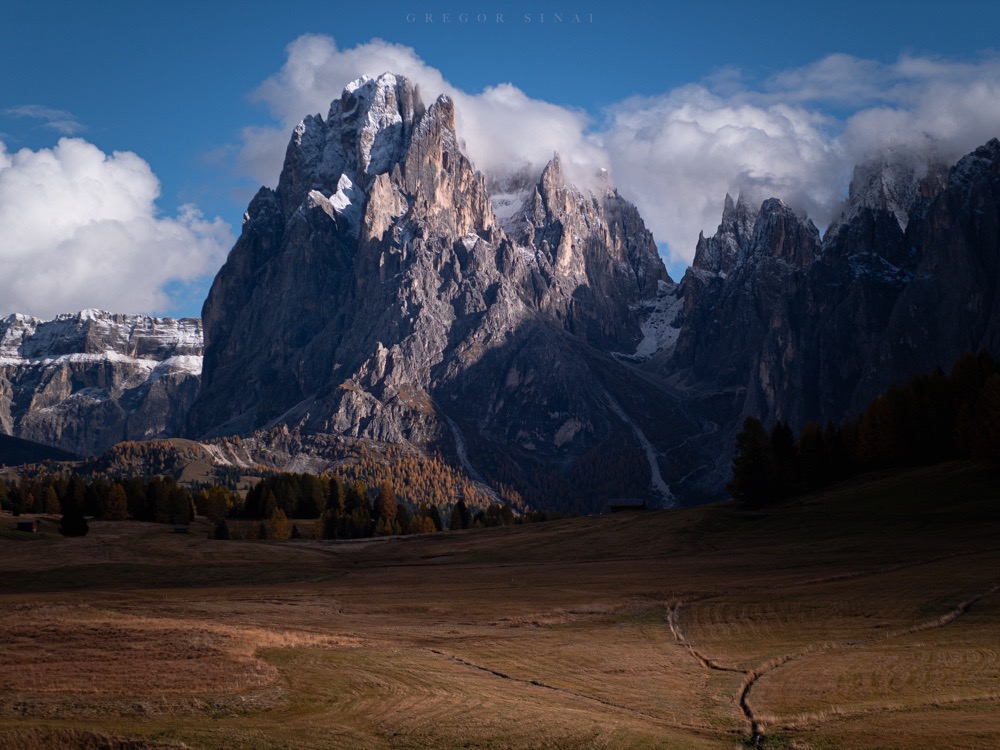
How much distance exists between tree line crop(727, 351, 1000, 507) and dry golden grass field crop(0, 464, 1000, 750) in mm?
29440

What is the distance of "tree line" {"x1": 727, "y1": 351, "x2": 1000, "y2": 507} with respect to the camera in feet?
413

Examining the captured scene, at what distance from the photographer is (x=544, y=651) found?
→ 162 ft

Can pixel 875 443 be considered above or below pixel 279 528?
above

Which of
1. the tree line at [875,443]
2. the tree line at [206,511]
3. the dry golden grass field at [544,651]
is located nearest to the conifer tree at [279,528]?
the tree line at [206,511]

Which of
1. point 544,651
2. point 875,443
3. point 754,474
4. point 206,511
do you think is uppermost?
point 875,443

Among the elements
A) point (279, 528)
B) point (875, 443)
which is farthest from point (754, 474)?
point (279, 528)

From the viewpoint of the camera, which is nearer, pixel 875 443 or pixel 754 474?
pixel 754 474

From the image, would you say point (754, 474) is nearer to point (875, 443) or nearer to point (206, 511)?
point (875, 443)

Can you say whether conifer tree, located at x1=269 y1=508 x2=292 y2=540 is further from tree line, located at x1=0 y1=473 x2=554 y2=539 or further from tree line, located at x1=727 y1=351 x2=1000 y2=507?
tree line, located at x1=727 y1=351 x2=1000 y2=507

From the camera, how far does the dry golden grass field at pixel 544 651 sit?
3288 cm

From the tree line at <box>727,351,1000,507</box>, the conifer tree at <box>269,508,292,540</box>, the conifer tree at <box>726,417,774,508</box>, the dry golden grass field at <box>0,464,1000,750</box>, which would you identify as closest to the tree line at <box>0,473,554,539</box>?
the conifer tree at <box>269,508,292,540</box>

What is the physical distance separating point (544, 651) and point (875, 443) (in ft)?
309

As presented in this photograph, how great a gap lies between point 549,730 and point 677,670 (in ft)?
44.0

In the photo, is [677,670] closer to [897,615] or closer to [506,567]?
[897,615]
